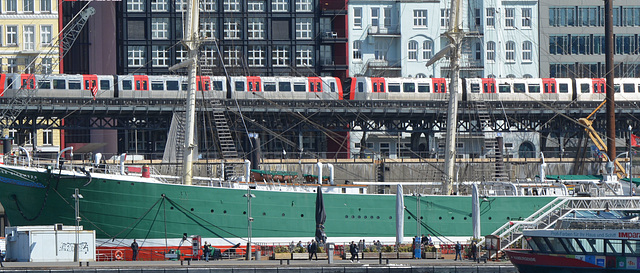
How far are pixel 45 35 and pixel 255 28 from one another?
20.0m

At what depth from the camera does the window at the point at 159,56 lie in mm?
108688

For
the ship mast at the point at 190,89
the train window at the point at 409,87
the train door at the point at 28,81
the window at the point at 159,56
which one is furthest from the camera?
the window at the point at 159,56

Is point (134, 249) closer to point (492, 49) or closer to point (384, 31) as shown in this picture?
point (384, 31)

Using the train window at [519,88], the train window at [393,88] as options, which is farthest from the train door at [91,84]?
the train window at [519,88]

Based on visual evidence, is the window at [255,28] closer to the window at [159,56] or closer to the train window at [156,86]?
the window at [159,56]

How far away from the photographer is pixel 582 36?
11694 cm

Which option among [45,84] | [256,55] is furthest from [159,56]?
[45,84]

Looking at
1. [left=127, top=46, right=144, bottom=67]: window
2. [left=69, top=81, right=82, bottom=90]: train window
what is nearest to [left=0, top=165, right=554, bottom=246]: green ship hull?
[left=69, top=81, right=82, bottom=90]: train window

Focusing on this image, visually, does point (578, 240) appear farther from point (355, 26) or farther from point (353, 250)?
point (355, 26)

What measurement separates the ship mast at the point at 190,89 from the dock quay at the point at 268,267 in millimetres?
10508

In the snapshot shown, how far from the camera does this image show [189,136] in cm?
6072

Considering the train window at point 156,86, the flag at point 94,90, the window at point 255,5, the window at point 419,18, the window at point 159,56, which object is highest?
the window at point 255,5

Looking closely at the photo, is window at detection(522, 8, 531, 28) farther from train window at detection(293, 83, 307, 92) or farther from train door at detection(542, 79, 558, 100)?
train window at detection(293, 83, 307, 92)

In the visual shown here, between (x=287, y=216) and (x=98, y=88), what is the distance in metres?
34.1
